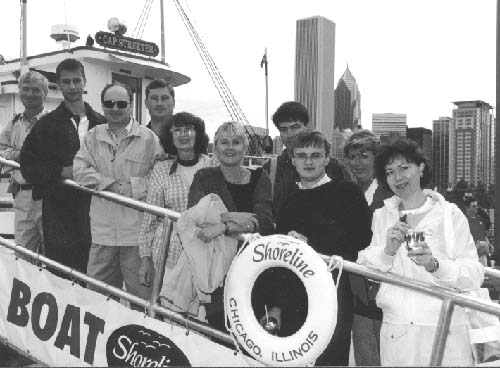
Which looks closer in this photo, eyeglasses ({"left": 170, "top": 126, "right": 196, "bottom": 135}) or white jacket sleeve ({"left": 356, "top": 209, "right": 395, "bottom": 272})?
white jacket sleeve ({"left": 356, "top": 209, "right": 395, "bottom": 272})

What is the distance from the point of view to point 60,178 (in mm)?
4168

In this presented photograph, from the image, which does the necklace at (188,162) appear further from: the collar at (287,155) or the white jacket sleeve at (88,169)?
the collar at (287,155)

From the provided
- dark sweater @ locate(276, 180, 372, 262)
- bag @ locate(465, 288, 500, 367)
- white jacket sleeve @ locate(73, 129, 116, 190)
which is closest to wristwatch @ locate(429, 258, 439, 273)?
bag @ locate(465, 288, 500, 367)

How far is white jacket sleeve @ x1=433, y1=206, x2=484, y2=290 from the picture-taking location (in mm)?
2645

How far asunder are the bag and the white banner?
1094mm

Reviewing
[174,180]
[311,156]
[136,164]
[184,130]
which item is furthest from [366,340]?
[136,164]

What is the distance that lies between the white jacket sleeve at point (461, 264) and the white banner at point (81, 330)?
3.47 feet

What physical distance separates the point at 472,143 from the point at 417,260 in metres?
74.1

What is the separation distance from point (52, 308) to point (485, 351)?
9.04 feet

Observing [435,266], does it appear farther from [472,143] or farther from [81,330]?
[472,143]

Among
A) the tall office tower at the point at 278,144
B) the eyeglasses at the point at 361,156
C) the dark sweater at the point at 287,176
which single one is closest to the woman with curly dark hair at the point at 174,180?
the dark sweater at the point at 287,176

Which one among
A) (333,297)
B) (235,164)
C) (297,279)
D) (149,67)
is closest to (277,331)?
(297,279)

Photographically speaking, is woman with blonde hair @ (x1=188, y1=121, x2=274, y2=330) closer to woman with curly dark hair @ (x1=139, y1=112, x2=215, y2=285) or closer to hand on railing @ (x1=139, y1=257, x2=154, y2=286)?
woman with curly dark hair @ (x1=139, y1=112, x2=215, y2=285)

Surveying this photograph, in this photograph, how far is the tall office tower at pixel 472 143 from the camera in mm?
70688
